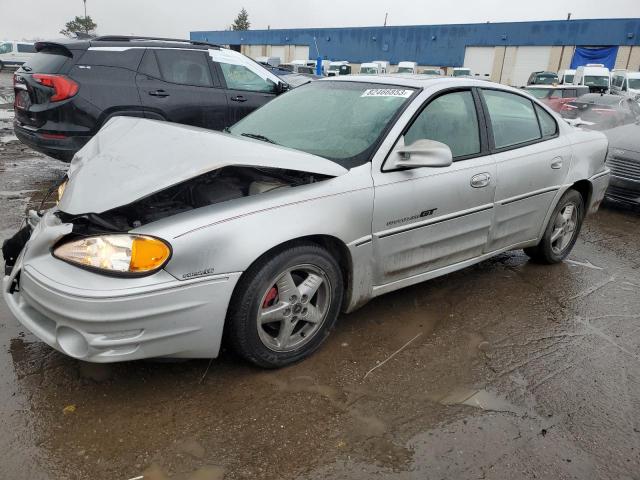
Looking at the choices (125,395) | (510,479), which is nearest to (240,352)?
(125,395)

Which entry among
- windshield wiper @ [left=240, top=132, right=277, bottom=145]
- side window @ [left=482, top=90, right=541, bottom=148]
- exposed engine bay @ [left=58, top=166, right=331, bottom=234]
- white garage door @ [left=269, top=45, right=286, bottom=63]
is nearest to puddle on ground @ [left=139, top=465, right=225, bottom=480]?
exposed engine bay @ [left=58, top=166, right=331, bottom=234]

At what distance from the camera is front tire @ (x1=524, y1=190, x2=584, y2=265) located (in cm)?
438

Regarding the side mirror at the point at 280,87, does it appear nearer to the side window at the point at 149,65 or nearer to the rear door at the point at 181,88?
the rear door at the point at 181,88

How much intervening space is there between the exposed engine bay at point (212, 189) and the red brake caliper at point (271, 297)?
0.53 metres

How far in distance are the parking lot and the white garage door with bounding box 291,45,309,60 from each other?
174 ft

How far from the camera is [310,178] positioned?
2.81 meters

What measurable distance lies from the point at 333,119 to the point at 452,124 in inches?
32.4

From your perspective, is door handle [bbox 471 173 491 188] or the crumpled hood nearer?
the crumpled hood

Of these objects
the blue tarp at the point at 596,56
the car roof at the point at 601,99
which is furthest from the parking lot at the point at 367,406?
the blue tarp at the point at 596,56

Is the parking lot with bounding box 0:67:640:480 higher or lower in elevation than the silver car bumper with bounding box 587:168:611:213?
lower

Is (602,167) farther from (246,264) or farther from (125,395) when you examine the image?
(125,395)

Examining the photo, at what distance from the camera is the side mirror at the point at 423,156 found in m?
2.94

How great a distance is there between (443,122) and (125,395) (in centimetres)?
254

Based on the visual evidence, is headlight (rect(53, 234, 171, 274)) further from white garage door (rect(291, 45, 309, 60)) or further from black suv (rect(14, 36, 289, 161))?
white garage door (rect(291, 45, 309, 60))
